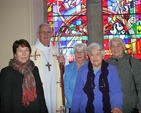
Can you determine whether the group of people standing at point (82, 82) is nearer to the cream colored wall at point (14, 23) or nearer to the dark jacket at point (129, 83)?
the dark jacket at point (129, 83)

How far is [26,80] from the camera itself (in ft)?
10.5

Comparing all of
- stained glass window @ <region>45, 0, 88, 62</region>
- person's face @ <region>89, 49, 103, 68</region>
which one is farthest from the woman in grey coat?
stained glass window @ <region>45, 0, 88, 62</region>

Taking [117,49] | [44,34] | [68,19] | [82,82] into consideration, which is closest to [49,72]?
[44,34]

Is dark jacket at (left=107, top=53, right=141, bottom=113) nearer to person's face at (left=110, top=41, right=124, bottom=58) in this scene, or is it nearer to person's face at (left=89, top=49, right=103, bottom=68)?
person's face at (left=110, top=41, right=124, bottom=58)

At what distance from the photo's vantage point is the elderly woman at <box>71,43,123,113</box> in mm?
3340

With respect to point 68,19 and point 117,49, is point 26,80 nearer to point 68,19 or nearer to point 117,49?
point 117,49

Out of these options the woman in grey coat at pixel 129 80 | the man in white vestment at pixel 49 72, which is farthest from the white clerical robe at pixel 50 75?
the woman in grey coat at pixel 129 80

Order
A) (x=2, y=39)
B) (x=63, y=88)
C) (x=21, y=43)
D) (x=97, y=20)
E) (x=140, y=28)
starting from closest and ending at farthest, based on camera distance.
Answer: (x=21, y=43)
(x=63, y=88)
(x=2, y=39)
(x=97, y=20)
(x=140, y=28)

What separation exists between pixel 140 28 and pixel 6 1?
11.0 feet

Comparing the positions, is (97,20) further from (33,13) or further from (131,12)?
(33,13)

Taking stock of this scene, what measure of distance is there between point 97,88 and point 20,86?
35.7 inches

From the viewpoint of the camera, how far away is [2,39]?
17.1 feet

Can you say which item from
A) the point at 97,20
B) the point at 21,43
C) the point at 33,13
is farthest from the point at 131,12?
the point at 21,43

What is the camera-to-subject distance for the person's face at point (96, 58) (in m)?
3.46
